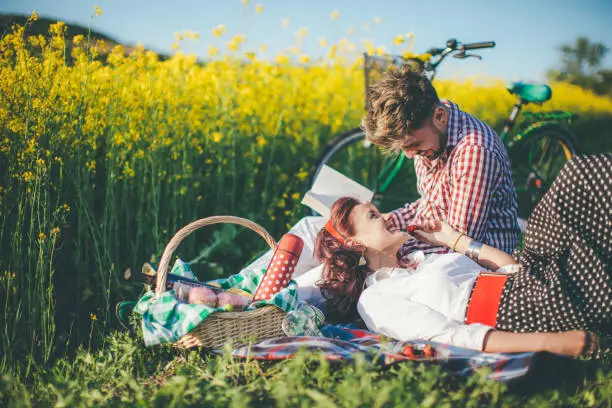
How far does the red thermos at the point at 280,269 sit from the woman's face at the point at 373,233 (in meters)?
0.34

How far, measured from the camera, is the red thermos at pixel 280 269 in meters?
2.52

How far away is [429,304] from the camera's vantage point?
235cm

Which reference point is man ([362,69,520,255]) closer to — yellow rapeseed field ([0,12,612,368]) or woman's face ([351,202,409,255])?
woman's face ([351,202,409,255])

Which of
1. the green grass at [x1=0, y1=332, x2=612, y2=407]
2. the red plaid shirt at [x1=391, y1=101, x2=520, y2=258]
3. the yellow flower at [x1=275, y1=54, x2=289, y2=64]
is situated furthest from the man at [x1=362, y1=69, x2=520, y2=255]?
the yellow flower at [x1=275, y1=54, x2=289, y2=64]

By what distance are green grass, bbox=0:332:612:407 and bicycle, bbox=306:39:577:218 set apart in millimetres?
2047

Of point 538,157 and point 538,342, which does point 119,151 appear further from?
point 538,157

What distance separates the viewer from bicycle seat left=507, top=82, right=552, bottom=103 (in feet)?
13.7

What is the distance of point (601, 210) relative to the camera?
209 cm

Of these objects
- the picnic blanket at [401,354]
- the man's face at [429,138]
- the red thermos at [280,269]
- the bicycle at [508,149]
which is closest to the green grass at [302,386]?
the picnic blanket at [401,354]

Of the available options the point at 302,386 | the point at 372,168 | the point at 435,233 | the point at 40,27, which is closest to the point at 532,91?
the point at 372,168

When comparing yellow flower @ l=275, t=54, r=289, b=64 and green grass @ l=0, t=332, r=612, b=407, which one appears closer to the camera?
green grass @ l=0, t=332, r=612, b=407

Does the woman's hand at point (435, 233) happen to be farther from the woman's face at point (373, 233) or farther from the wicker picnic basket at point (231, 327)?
the wicker picnic basket at point (231, 327)

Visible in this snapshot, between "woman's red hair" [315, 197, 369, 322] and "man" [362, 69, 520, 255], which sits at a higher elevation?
"man" [362, 69, 520, 255]

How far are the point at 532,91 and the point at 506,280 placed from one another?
2436 mm
